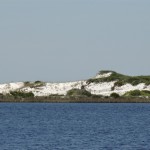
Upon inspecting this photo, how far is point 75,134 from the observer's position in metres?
89.3

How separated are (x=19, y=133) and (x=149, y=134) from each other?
15.8 meters

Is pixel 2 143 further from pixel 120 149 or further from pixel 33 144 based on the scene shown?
pixel 120 149

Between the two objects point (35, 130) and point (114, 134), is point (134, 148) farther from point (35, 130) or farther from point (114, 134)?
point (35, 130)

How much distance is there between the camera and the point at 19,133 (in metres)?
90.0

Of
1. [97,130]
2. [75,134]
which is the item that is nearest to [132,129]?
[97,130]

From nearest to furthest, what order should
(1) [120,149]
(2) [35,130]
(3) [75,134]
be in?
(1) [120,149], (3) [75,134], (2) [35,130]

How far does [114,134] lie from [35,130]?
1163cm

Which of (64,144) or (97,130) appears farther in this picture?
(97,130)

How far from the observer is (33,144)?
75.9 m

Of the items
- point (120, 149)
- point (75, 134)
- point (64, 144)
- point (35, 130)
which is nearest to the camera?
point (120, 149)

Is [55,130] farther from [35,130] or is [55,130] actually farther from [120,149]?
[120,149]

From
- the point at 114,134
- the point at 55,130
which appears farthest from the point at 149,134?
the point at 55,130

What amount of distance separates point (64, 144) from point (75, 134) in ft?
40.4

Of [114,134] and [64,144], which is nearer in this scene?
[64,144]
